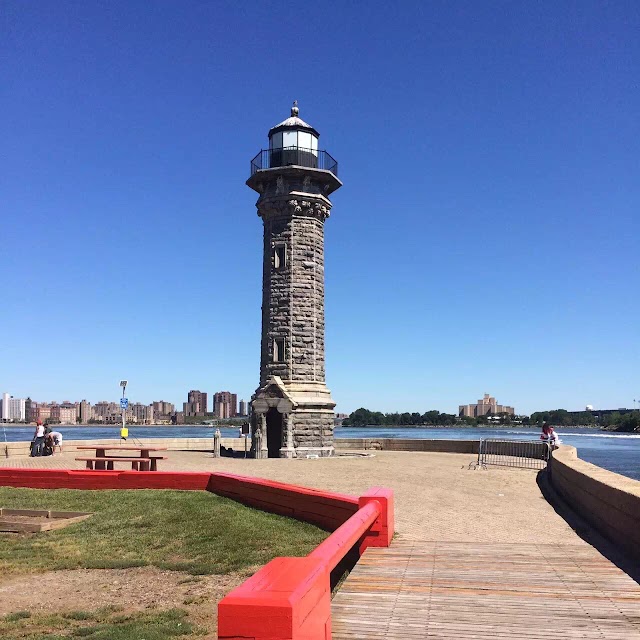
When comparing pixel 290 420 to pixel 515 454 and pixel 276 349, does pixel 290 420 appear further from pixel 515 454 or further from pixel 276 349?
pixel 515 454

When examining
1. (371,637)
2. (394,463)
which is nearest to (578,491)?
(371,637)

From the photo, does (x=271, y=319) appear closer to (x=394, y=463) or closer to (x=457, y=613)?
(x=394, y=463)

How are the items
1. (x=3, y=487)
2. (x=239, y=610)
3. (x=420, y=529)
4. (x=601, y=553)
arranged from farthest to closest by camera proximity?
(x=3, y=487), (x=420, y=529), (x=601, y=553), (x=239, y=610)

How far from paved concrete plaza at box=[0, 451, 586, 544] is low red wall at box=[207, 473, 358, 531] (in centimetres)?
97

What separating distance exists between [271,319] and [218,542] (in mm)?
18822

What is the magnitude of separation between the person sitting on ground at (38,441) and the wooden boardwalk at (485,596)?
21584 mm

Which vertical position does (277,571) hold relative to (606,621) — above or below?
above

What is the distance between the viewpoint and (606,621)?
5.45 metres

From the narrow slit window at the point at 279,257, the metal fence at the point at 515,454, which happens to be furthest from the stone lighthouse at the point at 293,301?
the metal fence at the point at 515,454

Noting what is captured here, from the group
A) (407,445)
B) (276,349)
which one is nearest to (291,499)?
(276,349)

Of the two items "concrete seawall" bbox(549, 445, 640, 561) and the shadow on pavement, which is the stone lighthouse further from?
"concrete seawall" bbox(549, 445, 640, 561)

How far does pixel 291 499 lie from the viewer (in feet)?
39.1

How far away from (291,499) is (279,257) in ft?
60.9

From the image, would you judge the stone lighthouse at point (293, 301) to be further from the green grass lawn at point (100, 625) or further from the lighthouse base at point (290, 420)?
the green grass lawn at point (100, 625)
